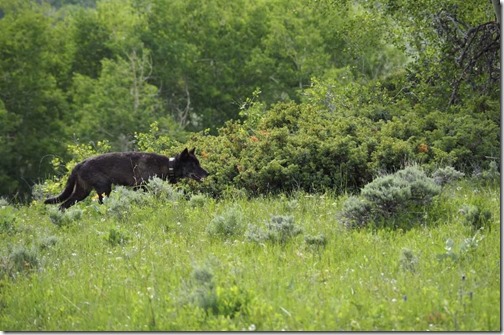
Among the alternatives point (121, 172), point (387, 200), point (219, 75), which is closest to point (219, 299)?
point (387, 200)

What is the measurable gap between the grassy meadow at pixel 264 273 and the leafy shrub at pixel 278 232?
0.01 meters

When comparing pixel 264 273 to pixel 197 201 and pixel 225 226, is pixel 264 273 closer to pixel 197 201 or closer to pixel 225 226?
pixel 225 226

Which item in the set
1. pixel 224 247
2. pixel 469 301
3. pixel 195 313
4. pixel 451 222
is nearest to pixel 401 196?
pixel 451 222

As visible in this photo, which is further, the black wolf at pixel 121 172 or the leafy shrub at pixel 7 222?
the black wolf at pixel 121 172

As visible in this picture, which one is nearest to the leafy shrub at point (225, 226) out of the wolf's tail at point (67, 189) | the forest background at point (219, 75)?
the forest background at point (219, 75)

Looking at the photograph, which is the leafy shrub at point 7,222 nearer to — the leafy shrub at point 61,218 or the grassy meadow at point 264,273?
the grassy meadow at point 264,273

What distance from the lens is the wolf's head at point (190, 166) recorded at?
14.7m

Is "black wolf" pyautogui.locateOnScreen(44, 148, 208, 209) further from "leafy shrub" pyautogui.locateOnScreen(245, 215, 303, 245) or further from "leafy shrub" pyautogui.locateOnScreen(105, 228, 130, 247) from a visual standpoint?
"leafy shrub" pyautogui.locateOnScreen(245, 215, 303, 245)

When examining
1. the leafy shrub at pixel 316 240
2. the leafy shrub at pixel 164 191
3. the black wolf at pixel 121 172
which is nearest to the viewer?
the leafy shrub at pixel 316 240

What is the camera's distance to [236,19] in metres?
68.4

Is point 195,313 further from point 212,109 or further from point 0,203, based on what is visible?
point 212,109

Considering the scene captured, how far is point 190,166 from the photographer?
1498 centimetres

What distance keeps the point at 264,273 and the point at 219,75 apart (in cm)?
5994

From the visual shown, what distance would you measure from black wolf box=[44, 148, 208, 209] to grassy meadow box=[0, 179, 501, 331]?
3.28 meters
